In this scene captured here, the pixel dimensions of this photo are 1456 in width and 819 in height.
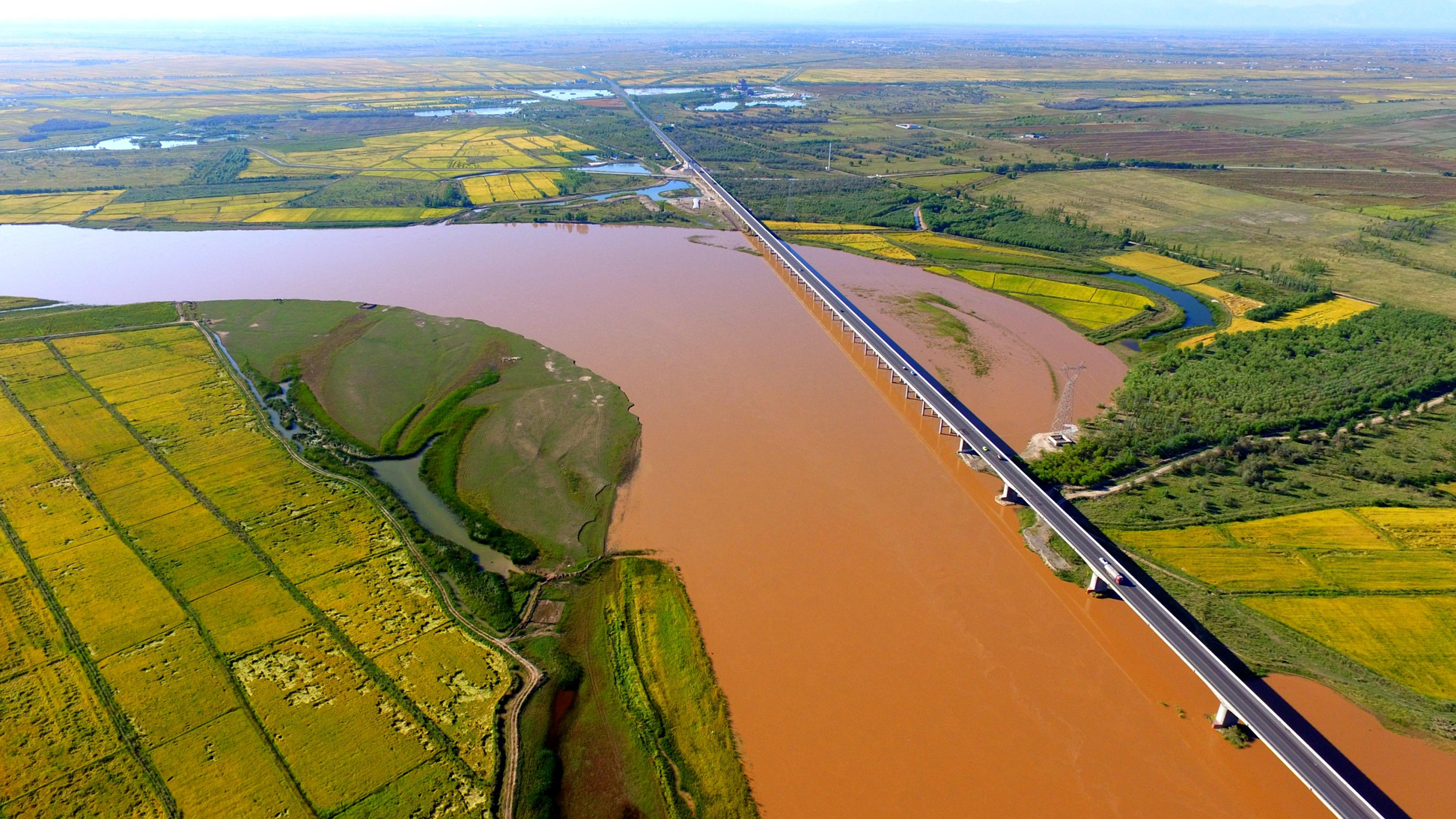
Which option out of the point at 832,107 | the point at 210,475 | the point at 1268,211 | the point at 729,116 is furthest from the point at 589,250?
the point at 832,107

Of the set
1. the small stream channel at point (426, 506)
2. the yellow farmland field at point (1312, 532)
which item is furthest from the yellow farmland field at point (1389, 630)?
the small stream channel at point (426, 506)

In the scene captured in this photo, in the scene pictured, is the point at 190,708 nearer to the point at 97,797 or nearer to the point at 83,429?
the point at 97,797

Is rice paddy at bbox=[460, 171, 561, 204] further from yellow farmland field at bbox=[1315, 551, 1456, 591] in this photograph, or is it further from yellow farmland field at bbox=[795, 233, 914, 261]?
yellow farmland field at bbox=[1315, 551, 1456, 591]

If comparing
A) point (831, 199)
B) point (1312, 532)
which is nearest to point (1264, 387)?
point (1312, 532)

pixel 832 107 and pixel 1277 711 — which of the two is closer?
pixel 1277 711

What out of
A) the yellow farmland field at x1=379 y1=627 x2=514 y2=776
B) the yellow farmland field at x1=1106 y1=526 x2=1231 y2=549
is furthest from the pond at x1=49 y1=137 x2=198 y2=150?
the yellow farmland field at x1=1106 y1=526 x2=1231 y2=549

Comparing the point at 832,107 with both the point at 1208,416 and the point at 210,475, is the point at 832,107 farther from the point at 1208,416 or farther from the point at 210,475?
the point at 210,475
